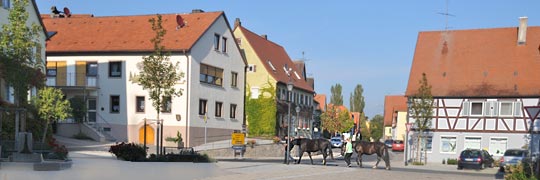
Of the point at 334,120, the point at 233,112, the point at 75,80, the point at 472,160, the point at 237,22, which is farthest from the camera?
the point at 334,120

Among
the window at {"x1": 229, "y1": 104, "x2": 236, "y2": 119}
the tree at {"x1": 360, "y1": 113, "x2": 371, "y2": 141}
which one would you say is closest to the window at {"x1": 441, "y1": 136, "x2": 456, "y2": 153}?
the window at {"x1": 229, "y1": 104, "x2": 236, "y2": 119}

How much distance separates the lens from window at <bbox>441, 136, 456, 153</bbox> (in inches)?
1669

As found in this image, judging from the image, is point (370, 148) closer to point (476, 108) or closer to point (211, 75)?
point (476, 108)

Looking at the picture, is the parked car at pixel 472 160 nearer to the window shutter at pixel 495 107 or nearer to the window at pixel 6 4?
the window shutter at pixel 495 107

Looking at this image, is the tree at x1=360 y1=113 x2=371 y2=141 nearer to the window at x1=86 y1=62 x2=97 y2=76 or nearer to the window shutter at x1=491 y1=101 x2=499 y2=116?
the window shutter at x1=491 y1=101 x2=499 y2=116

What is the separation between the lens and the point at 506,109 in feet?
135

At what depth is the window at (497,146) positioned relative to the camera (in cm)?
4091

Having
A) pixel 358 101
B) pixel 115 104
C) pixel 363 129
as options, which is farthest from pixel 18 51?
pixel 358 101

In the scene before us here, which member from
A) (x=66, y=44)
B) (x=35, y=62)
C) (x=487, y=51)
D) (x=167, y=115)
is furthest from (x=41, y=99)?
(x=487, y=51)

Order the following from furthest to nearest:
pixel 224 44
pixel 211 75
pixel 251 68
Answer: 1. pixel 251 68
2. pixel 224 44
3. pixel 211 75

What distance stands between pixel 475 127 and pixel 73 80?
95.8 ft

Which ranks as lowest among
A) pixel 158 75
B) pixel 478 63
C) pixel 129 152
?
pixel 129 152

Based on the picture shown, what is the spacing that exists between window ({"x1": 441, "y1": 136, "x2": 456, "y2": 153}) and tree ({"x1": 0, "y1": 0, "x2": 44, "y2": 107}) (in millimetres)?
30383

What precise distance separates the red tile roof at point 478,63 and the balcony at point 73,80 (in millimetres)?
23225
